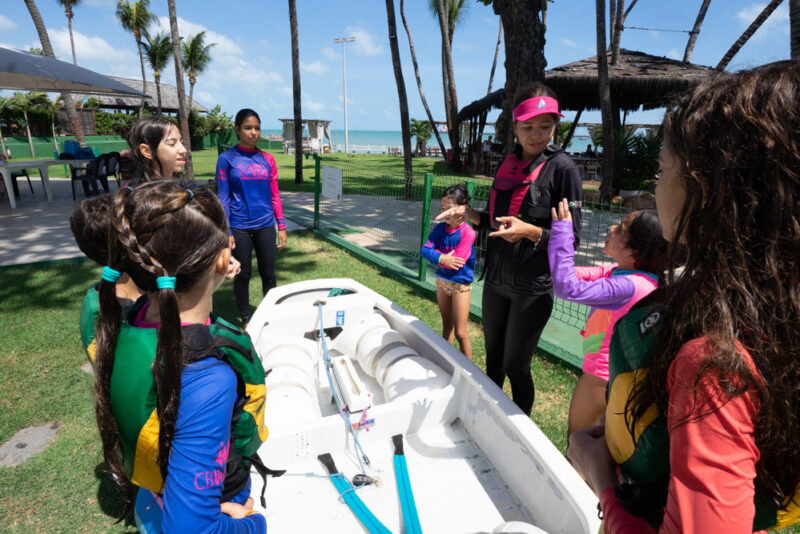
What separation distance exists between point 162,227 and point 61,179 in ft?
60.2

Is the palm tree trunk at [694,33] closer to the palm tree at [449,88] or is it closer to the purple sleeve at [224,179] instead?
the palm tree at [449,88]

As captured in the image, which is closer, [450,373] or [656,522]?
[656,522]

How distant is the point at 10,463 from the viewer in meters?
2.54

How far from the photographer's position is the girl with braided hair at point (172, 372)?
96 cm

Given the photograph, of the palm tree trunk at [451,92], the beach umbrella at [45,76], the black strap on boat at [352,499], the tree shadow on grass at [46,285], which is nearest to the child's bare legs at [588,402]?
the black strap on boat at [352,499]

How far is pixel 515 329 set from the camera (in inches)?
91.3

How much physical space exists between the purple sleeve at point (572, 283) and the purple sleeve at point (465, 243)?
1511mm

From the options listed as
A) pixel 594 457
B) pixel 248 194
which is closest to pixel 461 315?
pixel 248 194

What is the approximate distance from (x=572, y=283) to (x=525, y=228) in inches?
17.2

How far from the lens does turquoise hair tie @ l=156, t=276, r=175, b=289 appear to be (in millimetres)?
975

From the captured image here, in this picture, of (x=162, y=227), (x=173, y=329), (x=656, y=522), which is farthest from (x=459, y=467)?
(x=162, y=227)

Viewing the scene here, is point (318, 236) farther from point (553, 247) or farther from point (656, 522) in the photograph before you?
point (656, 522)

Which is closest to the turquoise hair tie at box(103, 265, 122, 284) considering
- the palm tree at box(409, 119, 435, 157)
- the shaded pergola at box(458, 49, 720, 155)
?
the shaded pergola at box(458, 49, 720, 155)

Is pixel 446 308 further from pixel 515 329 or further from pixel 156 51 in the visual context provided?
pixel 156 51
